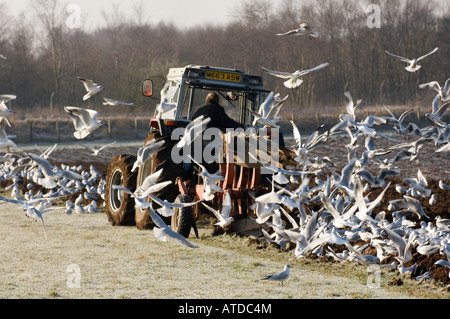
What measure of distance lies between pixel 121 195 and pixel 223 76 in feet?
8.20

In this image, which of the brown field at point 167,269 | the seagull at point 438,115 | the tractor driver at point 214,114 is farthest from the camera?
the tractor driver at point 214,114

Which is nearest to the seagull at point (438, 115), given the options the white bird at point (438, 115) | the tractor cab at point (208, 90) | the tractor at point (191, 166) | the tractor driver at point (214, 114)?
the white bird at point (438, 115)

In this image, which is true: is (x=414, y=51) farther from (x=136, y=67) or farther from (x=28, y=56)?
(x=28, y=56)

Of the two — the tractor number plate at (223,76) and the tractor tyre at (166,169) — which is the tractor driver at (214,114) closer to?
the tractor tyre at (166,169)

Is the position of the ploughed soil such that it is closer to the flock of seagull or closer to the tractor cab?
the flock of seagull

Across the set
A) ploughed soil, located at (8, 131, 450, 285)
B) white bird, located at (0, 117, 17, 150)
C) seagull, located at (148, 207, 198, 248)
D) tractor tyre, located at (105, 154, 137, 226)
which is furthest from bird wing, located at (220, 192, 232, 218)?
tractor tyre, located at (105, 154, 137, 226)

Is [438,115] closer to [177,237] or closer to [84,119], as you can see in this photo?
[177,237]

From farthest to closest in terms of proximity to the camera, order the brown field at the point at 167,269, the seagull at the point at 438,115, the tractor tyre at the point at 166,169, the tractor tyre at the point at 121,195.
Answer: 1. the tractor tyre at the point at 121,195
2. the tractor tyre at the point at 166,169
3. the seagull at the point at 438,115
4. the brown field at the point at 167,269

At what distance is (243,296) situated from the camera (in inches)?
245

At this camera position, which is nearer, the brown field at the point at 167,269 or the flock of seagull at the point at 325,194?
the brown field at the point at 167,269

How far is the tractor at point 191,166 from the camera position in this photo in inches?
353

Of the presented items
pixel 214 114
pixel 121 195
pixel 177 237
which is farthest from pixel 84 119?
pixel 121 195

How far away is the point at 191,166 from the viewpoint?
9.83 m
